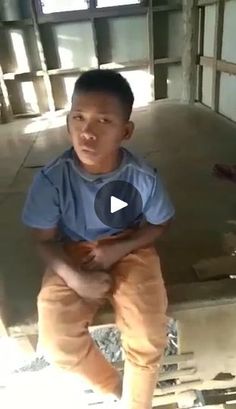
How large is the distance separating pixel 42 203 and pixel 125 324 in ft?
1.17

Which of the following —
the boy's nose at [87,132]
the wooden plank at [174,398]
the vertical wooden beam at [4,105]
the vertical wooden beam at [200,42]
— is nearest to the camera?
the boy's nose at [87,132]

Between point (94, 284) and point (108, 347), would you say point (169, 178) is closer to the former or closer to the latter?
point (108, 347)

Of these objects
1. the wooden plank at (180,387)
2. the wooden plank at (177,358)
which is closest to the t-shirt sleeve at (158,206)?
the wooden plank at (177,358)

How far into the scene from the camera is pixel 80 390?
1.50 m

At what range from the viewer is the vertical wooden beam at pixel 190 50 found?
3457 mm

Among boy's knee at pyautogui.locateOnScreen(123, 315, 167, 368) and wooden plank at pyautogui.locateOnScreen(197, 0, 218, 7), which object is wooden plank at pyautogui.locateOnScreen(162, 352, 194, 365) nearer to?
boy's knee at pyautogui.locateOnScreen(123, 315, 167, 368)

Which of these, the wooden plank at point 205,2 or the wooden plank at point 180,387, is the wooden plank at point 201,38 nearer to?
the wooden plank at point 205,2

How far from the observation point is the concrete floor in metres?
1.35

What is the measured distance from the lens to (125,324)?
3.39 ft

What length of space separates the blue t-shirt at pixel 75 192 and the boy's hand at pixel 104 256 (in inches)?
2.5

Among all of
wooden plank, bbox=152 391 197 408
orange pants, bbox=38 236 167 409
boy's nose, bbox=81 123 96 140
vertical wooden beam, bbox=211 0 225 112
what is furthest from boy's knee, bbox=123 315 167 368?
vertical wooden beam, bbox=211 0 225 112

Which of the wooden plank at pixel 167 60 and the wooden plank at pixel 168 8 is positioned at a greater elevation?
the wooden plank at pixel 168 8

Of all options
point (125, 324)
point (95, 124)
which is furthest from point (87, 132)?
point (125, 324)

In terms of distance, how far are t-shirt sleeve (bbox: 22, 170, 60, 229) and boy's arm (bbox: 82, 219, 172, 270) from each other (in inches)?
5.7
